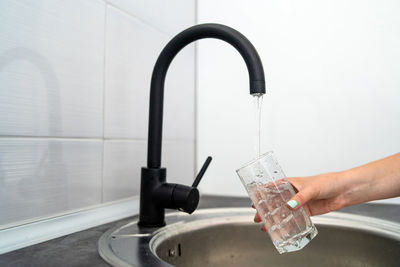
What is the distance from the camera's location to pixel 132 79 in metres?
0.87

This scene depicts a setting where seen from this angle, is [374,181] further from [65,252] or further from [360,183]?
[65,252]

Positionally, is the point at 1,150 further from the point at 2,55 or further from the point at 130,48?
the point at 130,48

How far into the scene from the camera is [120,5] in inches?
32.4

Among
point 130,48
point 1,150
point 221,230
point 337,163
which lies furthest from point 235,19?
point 1,150

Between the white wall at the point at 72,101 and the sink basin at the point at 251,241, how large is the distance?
0.46ft

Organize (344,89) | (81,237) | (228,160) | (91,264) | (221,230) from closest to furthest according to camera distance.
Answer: (91,264) → (81,237) → (221,230) → (344,89) → (228,160)

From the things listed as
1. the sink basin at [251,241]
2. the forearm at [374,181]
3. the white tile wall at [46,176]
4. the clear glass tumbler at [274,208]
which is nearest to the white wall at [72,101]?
the white tile wall at [46,176]

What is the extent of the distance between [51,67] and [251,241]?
567 mm

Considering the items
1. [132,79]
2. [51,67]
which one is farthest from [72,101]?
[132,79]

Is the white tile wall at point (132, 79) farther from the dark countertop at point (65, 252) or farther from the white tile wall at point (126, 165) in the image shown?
the dark countertop at point (65, 252)

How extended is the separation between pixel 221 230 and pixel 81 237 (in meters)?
0.31

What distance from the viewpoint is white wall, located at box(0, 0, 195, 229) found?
58 centimetres

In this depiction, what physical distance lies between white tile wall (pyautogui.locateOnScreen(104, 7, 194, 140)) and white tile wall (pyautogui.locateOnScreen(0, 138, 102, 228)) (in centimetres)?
10

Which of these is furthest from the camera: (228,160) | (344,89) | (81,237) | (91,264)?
(228,160)
